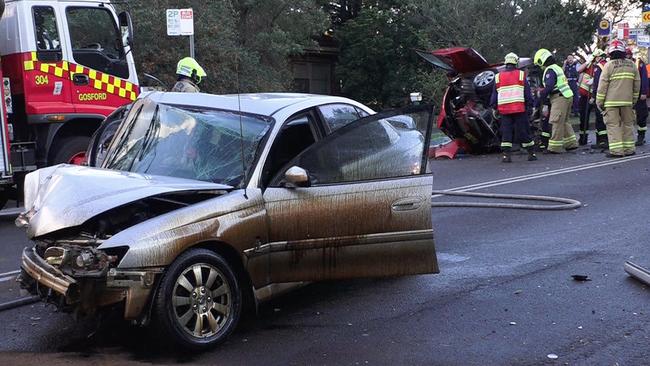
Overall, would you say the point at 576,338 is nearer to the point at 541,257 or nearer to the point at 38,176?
the point at 541,257

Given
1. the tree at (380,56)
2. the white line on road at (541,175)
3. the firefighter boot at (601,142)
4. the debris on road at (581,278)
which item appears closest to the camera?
the debris on road at (581,278)

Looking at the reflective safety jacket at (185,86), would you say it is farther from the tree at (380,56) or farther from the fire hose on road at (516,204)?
the tree at (380,56)

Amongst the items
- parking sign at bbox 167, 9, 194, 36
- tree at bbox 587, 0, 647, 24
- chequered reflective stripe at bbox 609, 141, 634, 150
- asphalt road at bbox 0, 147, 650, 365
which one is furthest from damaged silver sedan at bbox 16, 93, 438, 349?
tree at bbox 587, 0, 647, 24

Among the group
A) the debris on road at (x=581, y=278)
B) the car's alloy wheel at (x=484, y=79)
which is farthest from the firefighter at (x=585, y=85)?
the debris on road at (x=581, y=278)

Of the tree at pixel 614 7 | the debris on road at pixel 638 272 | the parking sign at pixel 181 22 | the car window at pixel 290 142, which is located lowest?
the debris on road at pixel 638 272

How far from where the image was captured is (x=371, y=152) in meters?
5.29

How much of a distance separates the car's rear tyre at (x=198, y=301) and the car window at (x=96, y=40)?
5980mm

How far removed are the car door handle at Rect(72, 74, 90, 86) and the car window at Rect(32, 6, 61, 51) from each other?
400mm

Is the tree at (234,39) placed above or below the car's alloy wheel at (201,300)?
above

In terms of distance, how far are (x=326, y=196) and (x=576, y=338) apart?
1.83m

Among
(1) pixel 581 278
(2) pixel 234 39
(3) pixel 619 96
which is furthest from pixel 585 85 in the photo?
(1) pixel 581 278

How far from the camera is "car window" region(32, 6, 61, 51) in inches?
358

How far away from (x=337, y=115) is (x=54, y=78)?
5024mm

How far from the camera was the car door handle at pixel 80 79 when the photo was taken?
9.37 m
